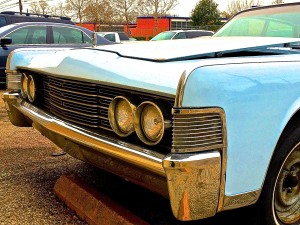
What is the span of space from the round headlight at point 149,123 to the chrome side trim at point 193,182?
22 cm

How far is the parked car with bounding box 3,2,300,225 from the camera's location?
1.74 metres

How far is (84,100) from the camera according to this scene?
243 cm

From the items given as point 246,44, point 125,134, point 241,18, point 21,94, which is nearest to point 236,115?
point 125,134

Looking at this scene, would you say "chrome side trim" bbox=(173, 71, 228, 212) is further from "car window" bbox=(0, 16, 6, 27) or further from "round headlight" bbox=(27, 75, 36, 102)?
"car window" bbox=(0, 16, 6, 27)

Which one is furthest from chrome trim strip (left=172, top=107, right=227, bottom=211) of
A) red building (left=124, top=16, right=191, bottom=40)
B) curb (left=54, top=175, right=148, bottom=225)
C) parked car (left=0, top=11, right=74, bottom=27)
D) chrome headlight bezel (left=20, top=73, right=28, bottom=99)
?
red building (left=124, top=16, right=191, bottom=40)

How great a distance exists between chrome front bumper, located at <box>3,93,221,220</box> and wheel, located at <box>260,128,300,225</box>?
1.45 ft

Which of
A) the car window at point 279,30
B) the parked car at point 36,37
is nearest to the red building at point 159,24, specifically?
the parked car at point 36,37

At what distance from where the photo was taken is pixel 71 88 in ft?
8.32

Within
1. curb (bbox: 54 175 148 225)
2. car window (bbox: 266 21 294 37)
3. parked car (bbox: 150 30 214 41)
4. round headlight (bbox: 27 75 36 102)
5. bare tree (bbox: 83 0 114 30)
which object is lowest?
curb (bbox: 54 175 148 225)

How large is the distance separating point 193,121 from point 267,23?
213 centimetres

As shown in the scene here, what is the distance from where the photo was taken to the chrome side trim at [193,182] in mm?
1719

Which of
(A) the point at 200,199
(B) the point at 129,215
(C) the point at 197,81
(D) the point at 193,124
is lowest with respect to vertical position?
(B) the point at 129,215

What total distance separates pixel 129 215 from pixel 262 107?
0.98 m

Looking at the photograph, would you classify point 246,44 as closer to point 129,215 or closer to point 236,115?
point 236,115
